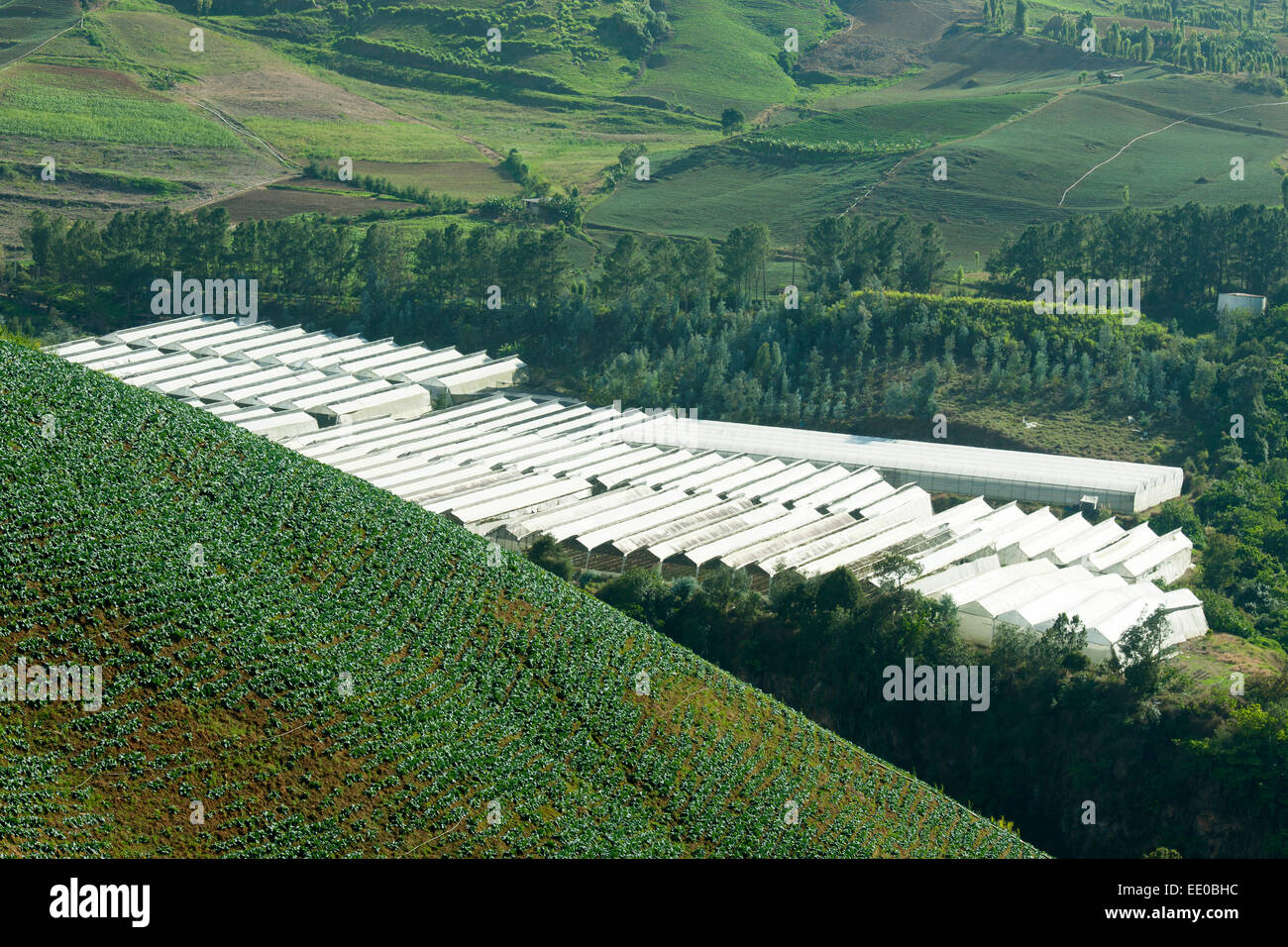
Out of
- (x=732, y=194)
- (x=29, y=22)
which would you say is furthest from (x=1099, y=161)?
(x=29, y=22)

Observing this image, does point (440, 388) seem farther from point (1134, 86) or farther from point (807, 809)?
point (1134, 86)

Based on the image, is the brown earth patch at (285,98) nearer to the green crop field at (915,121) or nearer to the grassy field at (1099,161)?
the green crop field at (915,121)

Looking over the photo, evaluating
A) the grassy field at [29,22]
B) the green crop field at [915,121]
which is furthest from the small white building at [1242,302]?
the grassy field at [29,22]

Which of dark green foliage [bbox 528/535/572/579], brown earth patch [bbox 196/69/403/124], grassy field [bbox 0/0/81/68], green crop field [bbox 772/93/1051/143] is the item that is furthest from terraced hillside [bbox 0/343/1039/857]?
grassy field [bbox 0/0/81/68]

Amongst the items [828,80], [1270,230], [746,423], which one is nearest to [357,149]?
[828,80]

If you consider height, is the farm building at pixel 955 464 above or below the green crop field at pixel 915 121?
below

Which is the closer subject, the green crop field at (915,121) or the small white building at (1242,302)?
the small white building at (1242,302)
